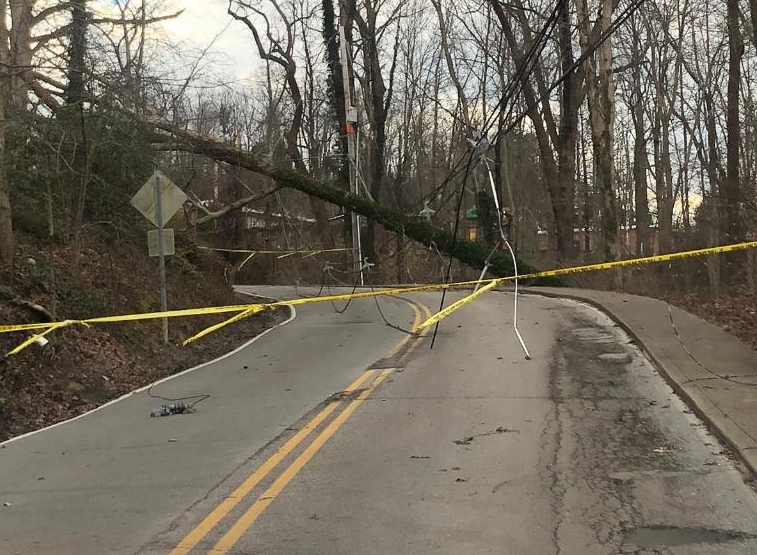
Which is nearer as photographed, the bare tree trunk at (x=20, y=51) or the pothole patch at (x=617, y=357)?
the pothole patch at (x=617, y=357)

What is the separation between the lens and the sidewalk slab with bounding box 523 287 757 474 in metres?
6.95

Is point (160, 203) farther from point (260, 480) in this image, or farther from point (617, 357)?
point (260, 480)

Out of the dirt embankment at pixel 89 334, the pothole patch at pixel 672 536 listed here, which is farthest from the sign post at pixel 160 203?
the pothole patch at pixel 672 536

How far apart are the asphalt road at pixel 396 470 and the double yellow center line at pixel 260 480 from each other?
20 millimetres

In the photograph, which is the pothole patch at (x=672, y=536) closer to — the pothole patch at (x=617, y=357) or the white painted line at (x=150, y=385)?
the pothole patch at (x=617, y=357)

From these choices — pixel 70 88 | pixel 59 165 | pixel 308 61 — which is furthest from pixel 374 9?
pixel 59 165

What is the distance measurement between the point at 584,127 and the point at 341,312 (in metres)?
37.4

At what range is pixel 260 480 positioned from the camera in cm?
602

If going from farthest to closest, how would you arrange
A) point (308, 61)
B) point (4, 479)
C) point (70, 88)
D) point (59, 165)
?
point (308, 61) < point (70, 88) < point (59, 165) < point (4, 479)

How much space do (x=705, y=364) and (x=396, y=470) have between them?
566 cm

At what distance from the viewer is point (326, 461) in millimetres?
6469

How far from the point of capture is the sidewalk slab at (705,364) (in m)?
6.95

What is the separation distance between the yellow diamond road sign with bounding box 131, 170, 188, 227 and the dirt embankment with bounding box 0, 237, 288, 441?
1.81 m

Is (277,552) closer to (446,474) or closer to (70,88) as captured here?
(446,474)
